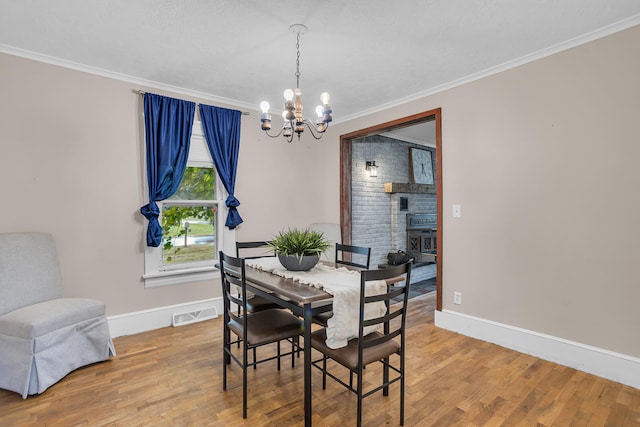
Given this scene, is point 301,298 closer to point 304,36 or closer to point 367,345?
point 367,345

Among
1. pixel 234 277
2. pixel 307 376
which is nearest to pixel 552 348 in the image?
pixel 307 376

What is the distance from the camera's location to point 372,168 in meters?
5.09

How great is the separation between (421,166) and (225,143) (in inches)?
149

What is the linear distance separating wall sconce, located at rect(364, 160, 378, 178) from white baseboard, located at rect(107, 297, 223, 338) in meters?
3.04

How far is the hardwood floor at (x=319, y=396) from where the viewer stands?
6.28 ft

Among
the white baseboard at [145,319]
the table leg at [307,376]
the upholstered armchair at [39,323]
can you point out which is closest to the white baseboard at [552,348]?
the table leg at [307,376]

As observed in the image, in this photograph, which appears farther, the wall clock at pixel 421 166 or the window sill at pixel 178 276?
the wall clock at pixel 421 166

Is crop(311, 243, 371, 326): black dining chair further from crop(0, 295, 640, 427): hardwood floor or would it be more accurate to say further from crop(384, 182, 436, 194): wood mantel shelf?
crop(384, 182, 436, 194): wood mantel shelf

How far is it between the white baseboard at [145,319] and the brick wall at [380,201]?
2.41 metres

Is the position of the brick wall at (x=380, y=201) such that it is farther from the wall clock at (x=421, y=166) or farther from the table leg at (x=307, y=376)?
the table leg at (x=307, y=376)

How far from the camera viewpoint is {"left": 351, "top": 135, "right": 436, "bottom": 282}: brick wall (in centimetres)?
491

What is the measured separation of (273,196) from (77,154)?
2.07 meters

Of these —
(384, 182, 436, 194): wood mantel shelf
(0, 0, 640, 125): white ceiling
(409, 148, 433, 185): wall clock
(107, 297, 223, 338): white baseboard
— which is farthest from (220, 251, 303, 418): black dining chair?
(409, 148, 433, 185): wall clock

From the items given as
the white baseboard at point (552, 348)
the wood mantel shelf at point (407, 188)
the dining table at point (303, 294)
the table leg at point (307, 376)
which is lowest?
the white baseboard at point (552, 348)
